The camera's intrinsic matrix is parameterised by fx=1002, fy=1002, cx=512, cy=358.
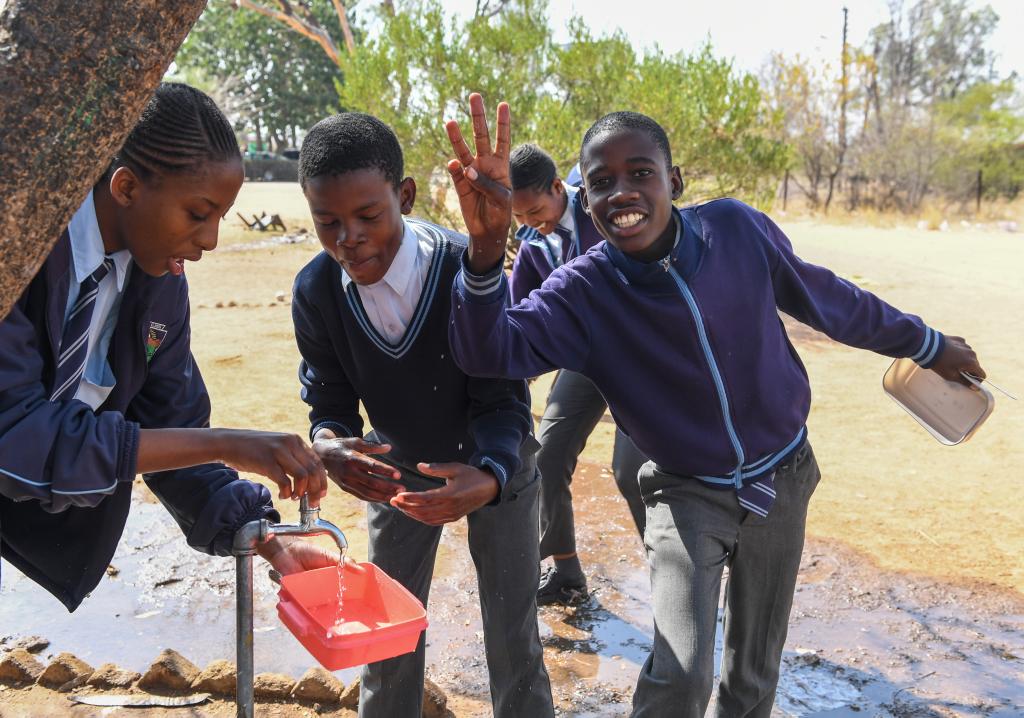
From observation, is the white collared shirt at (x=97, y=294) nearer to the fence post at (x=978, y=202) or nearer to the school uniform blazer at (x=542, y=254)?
the school uniform blazer at (x=542, y=254)

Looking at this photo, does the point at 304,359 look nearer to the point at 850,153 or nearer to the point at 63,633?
the point at 63,633

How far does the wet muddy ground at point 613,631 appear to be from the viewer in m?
3.15

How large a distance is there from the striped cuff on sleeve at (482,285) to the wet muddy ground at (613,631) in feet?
5.01

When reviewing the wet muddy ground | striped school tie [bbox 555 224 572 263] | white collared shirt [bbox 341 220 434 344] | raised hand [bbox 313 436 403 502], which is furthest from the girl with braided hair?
striped school tie [bbox 555 224 572 263]

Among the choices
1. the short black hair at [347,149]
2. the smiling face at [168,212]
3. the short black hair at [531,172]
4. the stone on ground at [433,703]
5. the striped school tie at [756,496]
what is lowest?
the stone on ground at [433,703]

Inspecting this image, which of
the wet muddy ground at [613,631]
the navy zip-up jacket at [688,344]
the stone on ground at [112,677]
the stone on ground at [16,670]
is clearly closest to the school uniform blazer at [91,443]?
the navy zip-up jacket at [688,344]

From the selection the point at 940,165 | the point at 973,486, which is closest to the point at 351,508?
the point at 973,486

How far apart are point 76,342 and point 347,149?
0.69m

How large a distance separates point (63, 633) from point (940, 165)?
84.8 feet

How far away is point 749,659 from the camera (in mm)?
2371

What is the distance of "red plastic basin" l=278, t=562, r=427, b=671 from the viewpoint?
173 cm

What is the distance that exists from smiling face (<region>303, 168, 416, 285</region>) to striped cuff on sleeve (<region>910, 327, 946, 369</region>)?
139 centimetres

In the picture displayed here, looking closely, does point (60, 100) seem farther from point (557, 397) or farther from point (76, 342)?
point (557, 397)

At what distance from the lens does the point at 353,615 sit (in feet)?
6.59
